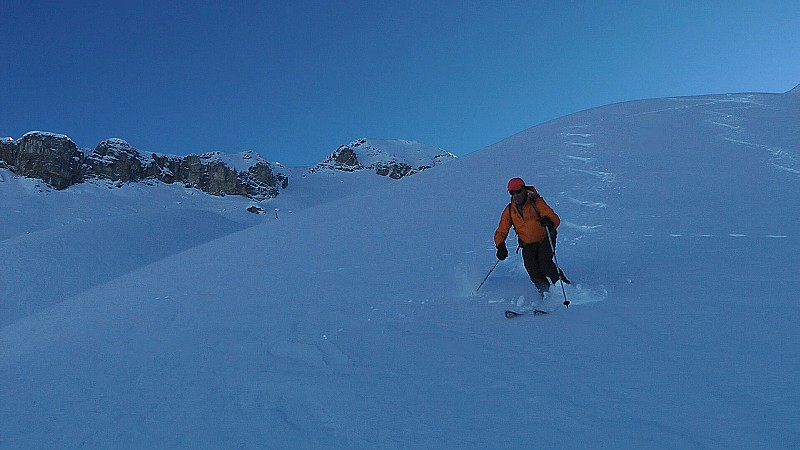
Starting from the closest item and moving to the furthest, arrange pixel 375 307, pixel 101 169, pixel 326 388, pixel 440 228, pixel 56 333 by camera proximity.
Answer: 1. pixel 326 388
2. pixel 375 307
3. pixel 56 333
4. pixel 440 228
5. pixel 101 169

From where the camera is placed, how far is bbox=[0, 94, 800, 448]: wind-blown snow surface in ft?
9.64

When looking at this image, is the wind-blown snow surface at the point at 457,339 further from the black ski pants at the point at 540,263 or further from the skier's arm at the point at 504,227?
the skier's arm at the point at 504,227

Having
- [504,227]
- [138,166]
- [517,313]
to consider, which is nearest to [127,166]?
[138,166]

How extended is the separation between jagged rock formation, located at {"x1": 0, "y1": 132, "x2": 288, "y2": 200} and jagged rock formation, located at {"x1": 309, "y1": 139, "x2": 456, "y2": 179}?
100 ft

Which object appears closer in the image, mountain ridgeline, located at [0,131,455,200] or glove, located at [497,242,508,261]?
glove, located at [497,242,508,261]

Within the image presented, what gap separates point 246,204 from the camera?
83.9 metres

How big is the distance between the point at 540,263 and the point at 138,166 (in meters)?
90.8

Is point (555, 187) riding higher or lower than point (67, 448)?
higher

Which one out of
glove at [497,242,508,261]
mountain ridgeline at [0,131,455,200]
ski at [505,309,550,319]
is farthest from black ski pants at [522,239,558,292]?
mountain ridgeline at [0,131,455,200]

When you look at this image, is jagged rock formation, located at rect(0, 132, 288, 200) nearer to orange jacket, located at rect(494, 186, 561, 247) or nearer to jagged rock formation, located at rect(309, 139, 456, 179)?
jagged rock formation, located at rect(309, 139, 456, 179)

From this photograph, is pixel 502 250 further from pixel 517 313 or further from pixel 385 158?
pixel 385 158

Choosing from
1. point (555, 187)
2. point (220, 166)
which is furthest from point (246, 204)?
point (555, 187)

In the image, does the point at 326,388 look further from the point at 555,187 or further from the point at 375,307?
the point at 555,187

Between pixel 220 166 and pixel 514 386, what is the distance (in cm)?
9557
